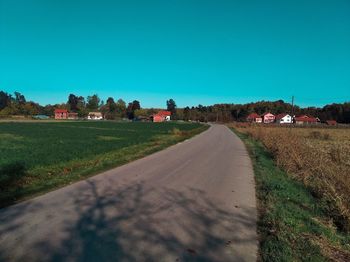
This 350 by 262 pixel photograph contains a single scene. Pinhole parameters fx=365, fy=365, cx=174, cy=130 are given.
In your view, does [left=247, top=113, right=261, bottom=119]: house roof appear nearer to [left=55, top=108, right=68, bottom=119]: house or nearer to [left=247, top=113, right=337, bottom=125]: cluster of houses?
[left=247, top=113, right=337, bottom=125]: cluster of houses

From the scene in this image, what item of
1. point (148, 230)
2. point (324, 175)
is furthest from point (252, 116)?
point (148, 230)

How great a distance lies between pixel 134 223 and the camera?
261 inches

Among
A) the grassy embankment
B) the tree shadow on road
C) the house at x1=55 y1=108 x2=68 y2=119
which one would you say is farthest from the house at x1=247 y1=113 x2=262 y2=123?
the tree shadow on road

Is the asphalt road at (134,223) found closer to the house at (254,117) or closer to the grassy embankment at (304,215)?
the grassy embankment at (304,215)

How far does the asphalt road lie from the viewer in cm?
518

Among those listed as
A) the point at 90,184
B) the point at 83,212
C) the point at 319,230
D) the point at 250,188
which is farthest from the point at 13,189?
the point at 319,230

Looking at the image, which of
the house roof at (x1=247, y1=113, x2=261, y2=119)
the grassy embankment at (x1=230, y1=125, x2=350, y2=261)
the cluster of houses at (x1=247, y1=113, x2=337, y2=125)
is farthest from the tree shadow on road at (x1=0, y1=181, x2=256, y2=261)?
the house roof at (x1=247, y1=113, x2=261, y2=119)

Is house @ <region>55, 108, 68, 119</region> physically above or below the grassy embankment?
Result: below

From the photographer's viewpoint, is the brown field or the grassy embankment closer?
the grassy embankment

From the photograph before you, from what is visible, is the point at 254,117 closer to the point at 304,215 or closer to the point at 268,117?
the point at 268,117

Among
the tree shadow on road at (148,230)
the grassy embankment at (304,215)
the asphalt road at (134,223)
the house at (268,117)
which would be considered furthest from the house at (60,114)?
the tree shadow on road at (148,230)

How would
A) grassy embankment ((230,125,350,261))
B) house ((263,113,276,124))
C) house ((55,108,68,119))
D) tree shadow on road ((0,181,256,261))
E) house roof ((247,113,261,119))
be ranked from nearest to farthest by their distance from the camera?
tree shadow on road ((0,181,256,261))
grassy embankment ((230,125,350,261))
house ((263,113,276,124))
house roof ((247,113,261,119))
house ((55,108,68,119))

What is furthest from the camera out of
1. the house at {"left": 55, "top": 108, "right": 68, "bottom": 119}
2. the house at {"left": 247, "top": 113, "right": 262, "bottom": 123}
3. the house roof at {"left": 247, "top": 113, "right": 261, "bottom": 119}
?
the house at {"left": 55, "top": 108, "right": 68, "bottom": 119}

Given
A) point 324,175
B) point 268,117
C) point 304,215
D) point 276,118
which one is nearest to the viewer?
point 304,215
